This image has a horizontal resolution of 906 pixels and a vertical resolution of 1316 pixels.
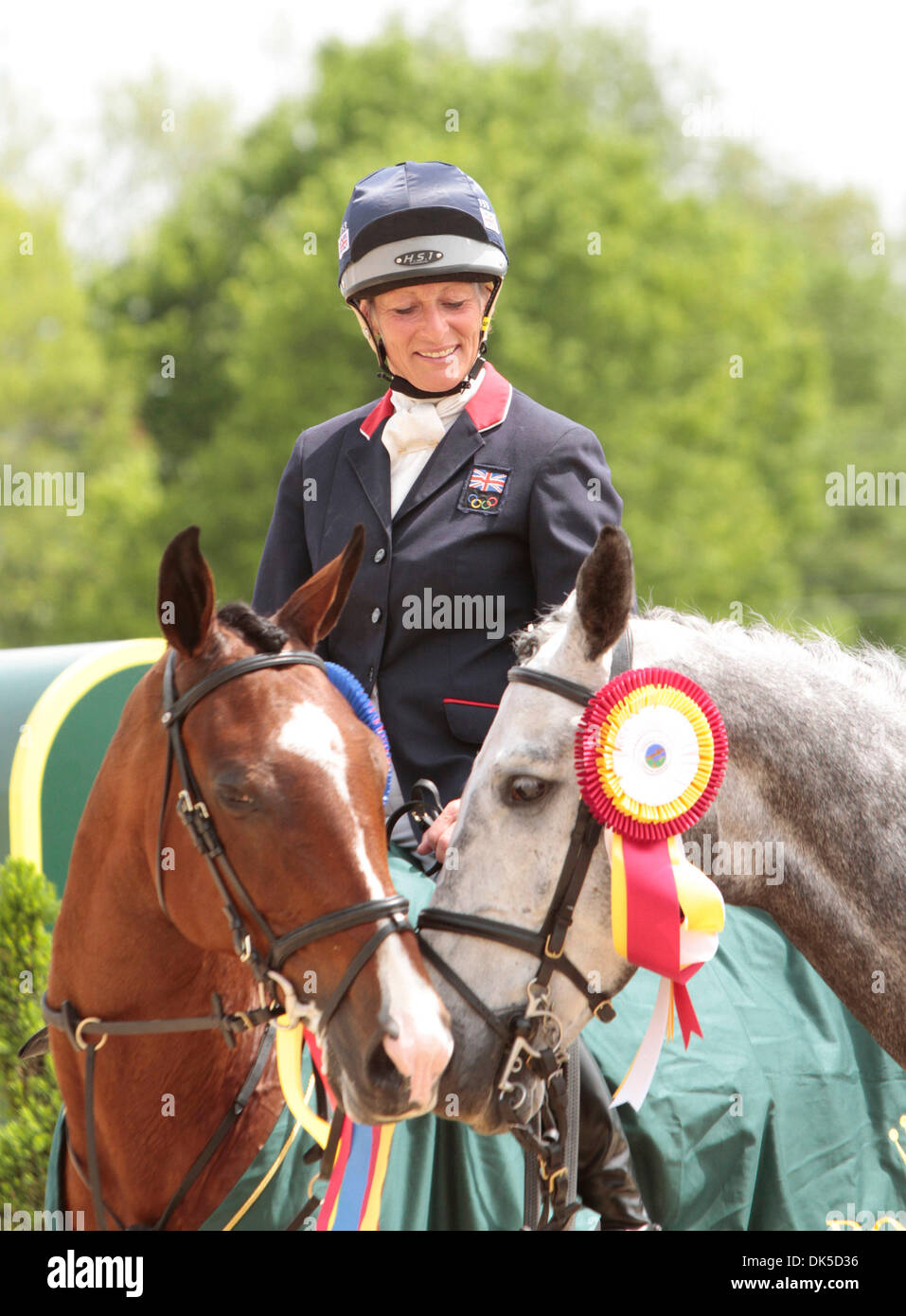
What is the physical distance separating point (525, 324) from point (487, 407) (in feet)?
58.5

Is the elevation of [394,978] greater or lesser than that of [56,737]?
lesser

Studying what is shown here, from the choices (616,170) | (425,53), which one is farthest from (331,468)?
(425,53)

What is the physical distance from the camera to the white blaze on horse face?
2.81 m

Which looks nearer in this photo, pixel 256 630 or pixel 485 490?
pixel 256 630

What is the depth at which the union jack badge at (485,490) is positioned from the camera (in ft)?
12.4

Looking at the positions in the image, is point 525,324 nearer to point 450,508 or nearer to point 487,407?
point 487,407

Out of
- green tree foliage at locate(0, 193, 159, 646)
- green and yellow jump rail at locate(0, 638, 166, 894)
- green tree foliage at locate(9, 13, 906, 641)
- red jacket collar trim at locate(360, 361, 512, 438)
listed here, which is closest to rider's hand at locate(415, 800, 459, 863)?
red jacket collar trim at locate(360, 361, 512, 438)

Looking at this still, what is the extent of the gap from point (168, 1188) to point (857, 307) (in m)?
40.7

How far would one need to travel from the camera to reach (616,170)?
944 inches

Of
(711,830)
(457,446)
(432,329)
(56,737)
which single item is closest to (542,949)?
(711,830)

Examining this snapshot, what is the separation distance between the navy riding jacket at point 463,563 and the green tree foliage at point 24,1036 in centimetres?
244

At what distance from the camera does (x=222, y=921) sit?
305 centimetres

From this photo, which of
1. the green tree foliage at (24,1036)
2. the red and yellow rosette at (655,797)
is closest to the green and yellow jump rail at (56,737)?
the green tree foliage at (24,1036)

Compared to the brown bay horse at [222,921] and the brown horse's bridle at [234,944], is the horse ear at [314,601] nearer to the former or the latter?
the brown bay horse at [222,921]
